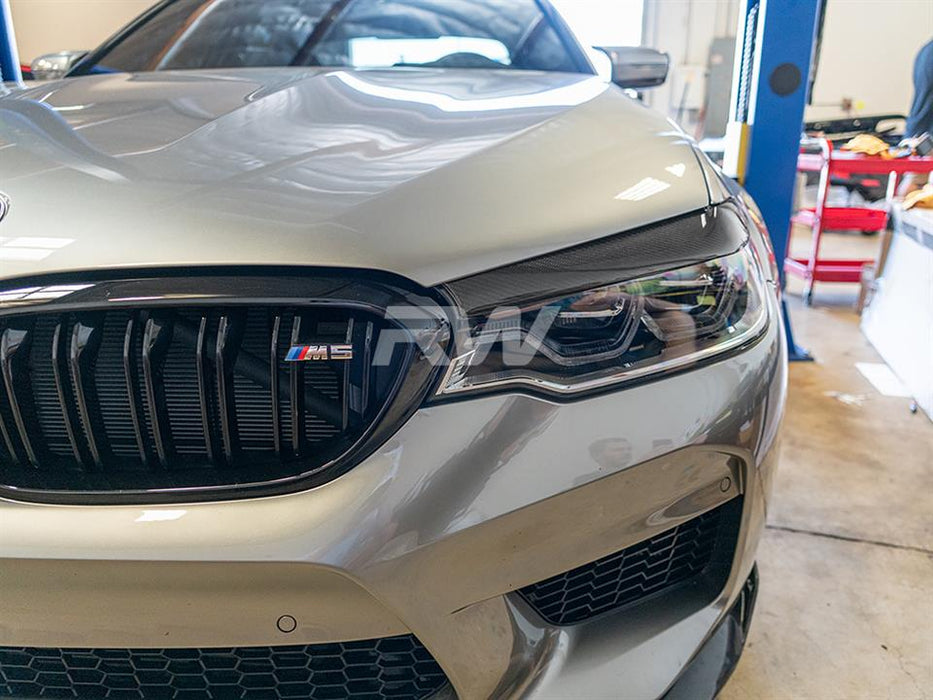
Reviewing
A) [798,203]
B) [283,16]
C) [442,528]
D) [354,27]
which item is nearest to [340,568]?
[442,528]

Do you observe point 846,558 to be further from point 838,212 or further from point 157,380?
point 838,212

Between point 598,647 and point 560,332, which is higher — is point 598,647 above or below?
below

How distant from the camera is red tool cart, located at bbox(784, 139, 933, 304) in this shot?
11.6 ft

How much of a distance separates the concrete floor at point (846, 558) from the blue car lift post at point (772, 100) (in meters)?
0.74

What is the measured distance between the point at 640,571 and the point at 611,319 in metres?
0.28

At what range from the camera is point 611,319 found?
782 millimetres

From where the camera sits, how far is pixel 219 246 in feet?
2.31

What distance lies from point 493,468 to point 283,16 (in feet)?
4.88

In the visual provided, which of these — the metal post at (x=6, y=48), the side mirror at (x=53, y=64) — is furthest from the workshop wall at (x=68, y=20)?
the side mirror at (x=53, y=64)

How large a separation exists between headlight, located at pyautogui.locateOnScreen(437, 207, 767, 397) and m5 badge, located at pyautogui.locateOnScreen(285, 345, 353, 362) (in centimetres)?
10

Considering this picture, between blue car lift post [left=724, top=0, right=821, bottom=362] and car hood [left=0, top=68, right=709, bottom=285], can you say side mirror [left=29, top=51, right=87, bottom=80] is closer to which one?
car hood [left=0, top=68, right=709, bottom=285]

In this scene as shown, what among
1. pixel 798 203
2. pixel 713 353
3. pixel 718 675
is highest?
pixel 713 353

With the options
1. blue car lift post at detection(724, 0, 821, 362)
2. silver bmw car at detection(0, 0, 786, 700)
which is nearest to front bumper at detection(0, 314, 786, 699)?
silver bmw car at detection(0, 0, 786, 700)

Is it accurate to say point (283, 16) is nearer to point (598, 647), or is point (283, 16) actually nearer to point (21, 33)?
point (598, 647)
